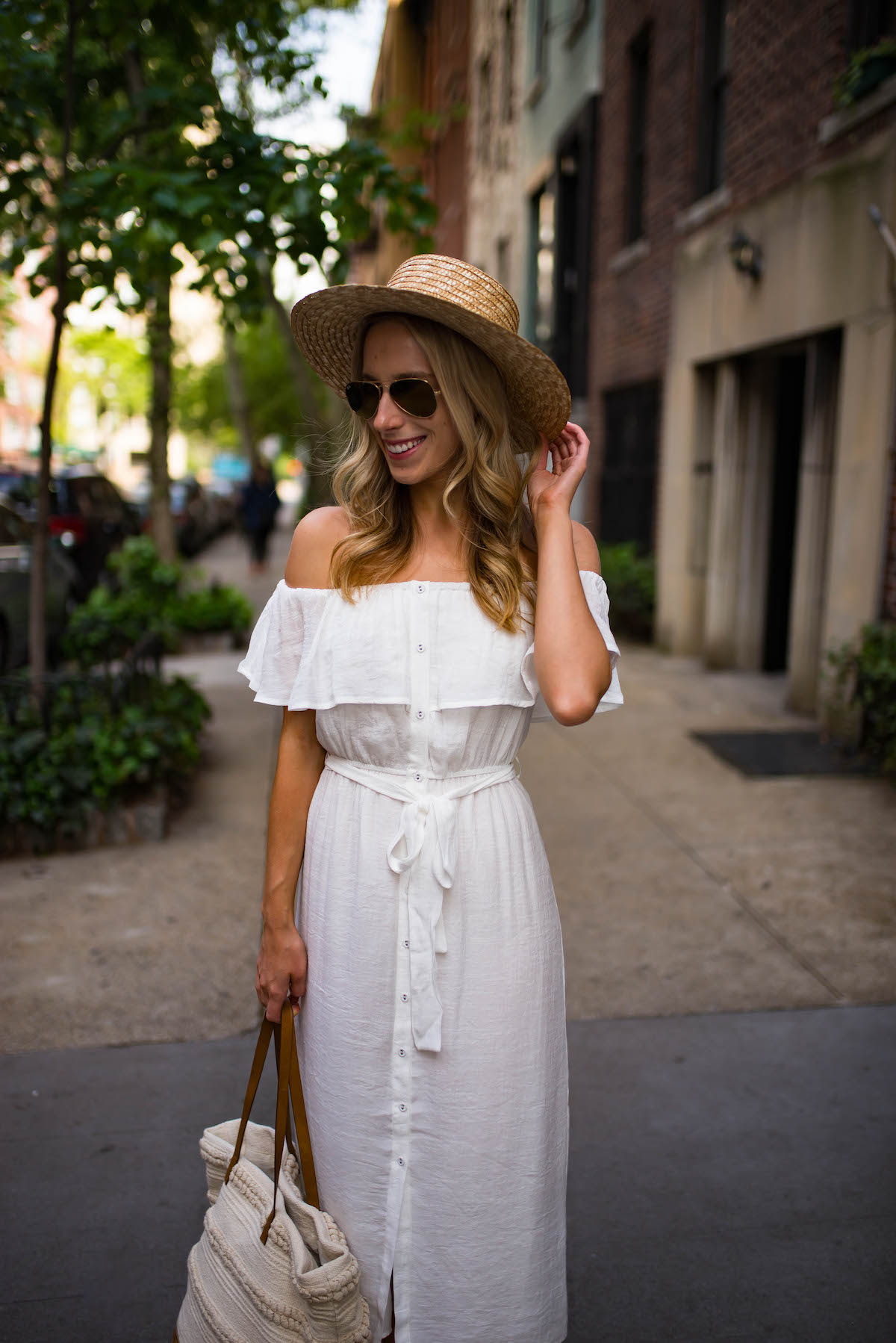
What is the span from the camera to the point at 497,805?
2.04 meters

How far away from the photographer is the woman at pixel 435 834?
6.50 feet

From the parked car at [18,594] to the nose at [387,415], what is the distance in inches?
306

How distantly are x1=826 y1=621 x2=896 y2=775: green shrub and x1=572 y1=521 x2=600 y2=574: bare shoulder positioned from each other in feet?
15.7

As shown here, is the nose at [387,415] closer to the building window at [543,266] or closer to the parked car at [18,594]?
the parked car at [18,594]

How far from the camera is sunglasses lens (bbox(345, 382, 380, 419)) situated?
208 centimetres

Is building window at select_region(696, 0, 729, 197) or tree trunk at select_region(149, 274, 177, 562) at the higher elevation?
building window at select_region(696, 0, 729, 197)

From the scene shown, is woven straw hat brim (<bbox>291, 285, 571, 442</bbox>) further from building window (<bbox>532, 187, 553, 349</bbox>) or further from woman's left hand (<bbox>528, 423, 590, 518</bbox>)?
building window (<bbox>532, 187, 553, 349</bbox>)

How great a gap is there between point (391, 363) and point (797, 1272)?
222cm

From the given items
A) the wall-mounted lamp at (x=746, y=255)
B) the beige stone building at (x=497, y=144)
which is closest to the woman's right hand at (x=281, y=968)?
the wall-mounted lamp at (x=746, y=255)

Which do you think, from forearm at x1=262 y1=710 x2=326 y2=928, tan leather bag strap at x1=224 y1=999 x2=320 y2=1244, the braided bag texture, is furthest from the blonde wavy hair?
the braided bag texture

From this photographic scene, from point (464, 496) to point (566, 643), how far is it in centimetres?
35

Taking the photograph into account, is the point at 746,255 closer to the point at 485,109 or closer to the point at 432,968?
the point at 432,968

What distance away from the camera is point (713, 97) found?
10.3 meters

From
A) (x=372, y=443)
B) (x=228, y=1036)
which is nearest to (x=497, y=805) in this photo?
(x=372, y=443)
